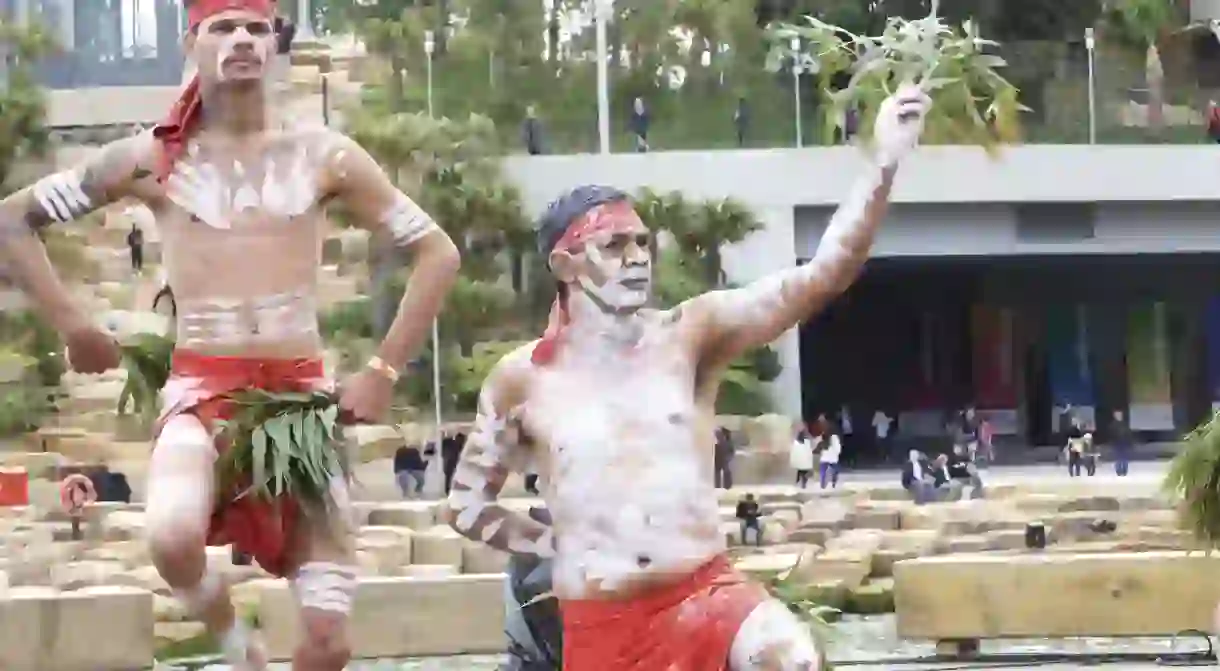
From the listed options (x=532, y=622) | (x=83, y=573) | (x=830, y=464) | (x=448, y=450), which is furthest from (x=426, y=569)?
(x=830, y=464)

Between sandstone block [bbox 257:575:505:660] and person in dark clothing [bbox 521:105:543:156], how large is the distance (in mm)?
21636

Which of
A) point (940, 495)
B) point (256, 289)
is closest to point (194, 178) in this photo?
point (256, 289)

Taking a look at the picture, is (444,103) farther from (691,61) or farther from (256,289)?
(256,289)

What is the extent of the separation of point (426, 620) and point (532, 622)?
14.1 feet

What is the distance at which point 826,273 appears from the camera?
478 centimetres

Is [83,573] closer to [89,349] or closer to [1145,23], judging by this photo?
[89,349]

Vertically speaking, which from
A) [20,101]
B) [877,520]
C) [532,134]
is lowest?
[877,520]

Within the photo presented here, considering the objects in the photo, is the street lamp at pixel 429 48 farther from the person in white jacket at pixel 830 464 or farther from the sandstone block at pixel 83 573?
the sandstone block at pixel 83 573

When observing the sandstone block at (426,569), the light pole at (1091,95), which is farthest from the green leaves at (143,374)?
the light pole at (1091,95)

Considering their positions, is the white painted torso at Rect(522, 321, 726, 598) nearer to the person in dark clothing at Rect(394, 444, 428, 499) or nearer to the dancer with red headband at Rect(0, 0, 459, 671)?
the dancer with red headband at Rect(0, 0, 459, 671)

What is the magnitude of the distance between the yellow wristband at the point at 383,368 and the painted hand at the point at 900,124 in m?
1.42

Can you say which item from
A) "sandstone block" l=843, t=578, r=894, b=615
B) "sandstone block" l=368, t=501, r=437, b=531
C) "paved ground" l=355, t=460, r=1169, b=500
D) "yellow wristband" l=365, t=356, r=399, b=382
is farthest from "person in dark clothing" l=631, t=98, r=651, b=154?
"yellow wristband" l=365, t=356, r=399, b=382

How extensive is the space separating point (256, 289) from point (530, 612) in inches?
48.9

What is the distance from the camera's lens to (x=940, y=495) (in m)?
24.0
